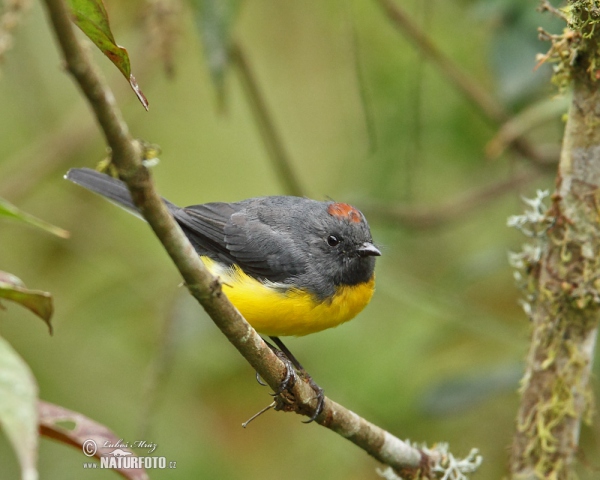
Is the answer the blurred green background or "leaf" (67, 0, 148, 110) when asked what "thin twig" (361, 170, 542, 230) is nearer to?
the blurred green background

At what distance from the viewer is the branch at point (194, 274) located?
1234mm

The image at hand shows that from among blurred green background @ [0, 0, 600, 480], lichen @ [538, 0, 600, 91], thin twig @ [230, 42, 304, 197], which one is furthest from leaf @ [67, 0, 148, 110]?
thin twig @ [230, 42, 304, 197]

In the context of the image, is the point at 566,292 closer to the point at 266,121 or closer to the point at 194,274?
the point at 194,274

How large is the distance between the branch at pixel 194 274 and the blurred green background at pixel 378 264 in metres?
1.15

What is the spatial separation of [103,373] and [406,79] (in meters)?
2.99

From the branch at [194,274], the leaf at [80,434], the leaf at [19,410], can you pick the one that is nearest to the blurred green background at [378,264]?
the branch at [194,274]

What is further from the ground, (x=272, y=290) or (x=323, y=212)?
(x=323, y=212)

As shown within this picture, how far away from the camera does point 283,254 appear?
3682 millimetres

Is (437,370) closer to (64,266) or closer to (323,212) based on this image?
(323,212)

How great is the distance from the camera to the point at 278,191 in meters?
7.07

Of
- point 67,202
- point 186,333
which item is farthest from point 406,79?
point 67,202

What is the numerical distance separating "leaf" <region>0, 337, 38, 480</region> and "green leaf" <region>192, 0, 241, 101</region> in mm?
2115

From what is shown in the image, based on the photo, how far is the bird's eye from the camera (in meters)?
3.74

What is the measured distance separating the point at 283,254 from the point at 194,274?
1.95 m
